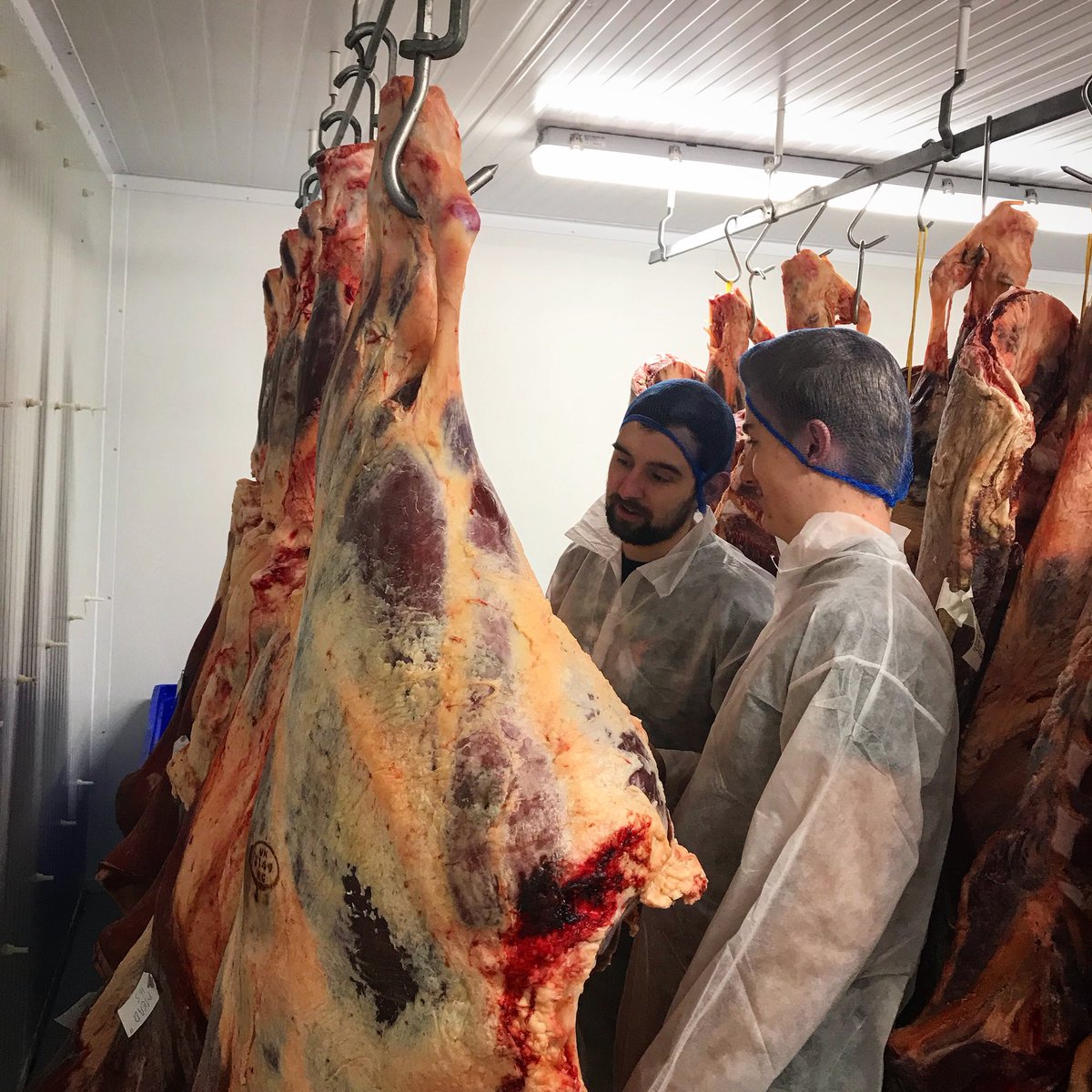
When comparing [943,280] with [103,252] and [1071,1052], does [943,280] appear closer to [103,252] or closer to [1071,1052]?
[1071,1052]

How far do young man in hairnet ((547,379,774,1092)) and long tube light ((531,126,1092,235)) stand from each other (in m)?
1.33

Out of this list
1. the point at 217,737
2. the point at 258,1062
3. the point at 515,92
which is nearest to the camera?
the point at 258,1062

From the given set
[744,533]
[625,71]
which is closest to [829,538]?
[744,533]

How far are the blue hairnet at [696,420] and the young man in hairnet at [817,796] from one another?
0.68m

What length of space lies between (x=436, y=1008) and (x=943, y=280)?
1.94 meters

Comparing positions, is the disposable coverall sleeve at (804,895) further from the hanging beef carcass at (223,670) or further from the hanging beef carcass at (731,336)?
the hanging beef carcass at (731,336)

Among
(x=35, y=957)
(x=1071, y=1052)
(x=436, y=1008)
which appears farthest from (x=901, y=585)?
(x=35, y=957)

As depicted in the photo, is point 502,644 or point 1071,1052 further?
point 1071,1052

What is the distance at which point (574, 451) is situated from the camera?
5055 millimetres

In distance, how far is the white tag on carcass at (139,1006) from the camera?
48.3 inches

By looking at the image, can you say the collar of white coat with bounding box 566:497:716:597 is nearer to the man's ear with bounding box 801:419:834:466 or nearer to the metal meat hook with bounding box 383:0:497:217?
the man's ear with bounding box 801:419:834:466

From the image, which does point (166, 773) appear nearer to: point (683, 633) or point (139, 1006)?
point (139, 1006)

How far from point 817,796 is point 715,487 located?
1.30 metres

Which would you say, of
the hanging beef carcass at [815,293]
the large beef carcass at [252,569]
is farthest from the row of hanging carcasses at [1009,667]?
the large beef carcass at [252,569]
